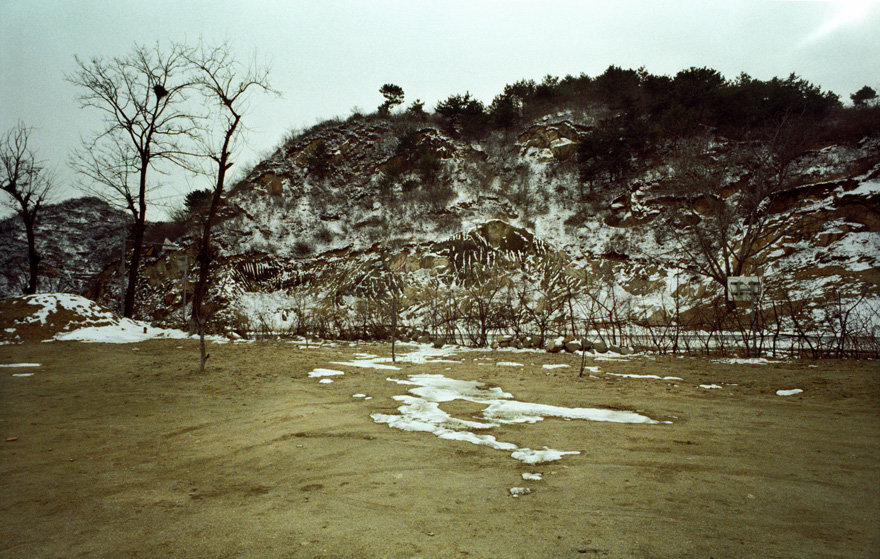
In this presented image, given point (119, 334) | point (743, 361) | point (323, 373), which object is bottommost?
point (323, 373)

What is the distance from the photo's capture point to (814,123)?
2852 centimetres

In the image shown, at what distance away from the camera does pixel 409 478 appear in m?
3.61

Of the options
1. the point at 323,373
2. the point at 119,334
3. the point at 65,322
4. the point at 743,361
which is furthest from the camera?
the point at 119,334

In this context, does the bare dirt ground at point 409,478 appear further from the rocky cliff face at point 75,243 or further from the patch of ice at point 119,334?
the rocky cliff face at point 75,243

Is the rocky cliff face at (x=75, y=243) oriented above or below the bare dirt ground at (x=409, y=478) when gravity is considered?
above

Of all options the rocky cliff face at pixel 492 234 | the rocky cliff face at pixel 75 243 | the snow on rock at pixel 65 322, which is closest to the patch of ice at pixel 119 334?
the snow on rock at pixel 65 322

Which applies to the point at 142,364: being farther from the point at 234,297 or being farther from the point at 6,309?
the point at 234,297

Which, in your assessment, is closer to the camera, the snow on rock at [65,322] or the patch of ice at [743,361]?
the patch of ice at [743,361]

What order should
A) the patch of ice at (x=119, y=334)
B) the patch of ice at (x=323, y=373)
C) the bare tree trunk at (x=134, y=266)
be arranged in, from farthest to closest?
the bare tree trunk at (x=134, y=266) < the patch of ice at (x=119, y=334) < the patch of ice at (x=323, y=373)

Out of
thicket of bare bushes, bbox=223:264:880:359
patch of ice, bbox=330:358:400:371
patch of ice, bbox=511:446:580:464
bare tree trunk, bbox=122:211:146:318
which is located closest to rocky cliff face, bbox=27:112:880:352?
thicket of bare bushes, bbox=223:264:880:359

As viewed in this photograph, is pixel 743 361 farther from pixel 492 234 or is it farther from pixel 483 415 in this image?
pixel 492 234

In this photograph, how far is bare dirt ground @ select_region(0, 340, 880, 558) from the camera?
2.62 m

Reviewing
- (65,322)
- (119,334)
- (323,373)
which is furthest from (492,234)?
(323,373)

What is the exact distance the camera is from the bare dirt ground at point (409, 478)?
2623 mm
